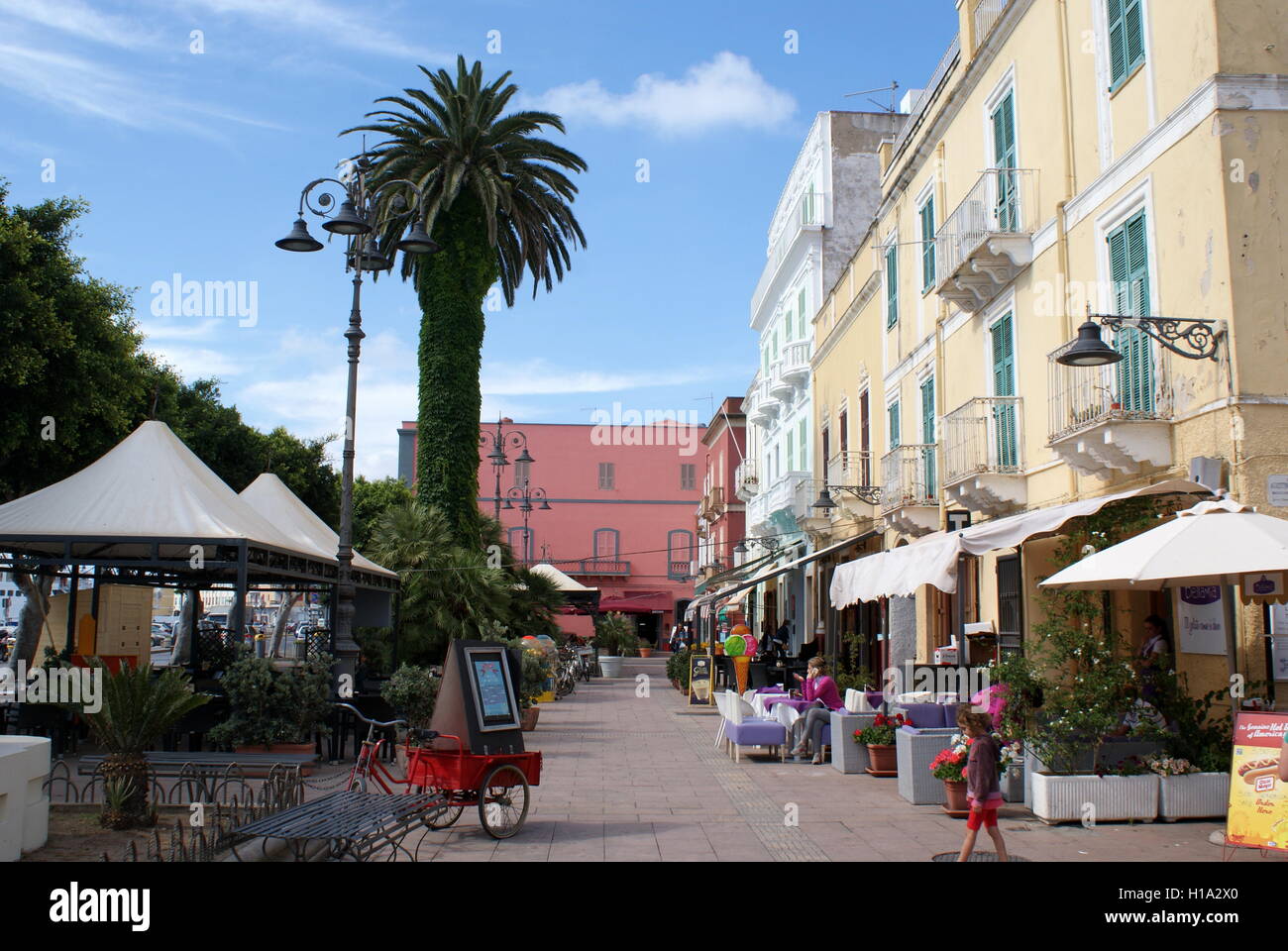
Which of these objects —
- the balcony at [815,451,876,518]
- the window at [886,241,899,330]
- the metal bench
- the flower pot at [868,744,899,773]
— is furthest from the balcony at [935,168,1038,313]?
the metal bench

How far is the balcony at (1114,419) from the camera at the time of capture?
10.6 m

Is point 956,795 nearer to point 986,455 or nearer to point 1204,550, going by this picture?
point 1204,550

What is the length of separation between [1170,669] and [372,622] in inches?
564

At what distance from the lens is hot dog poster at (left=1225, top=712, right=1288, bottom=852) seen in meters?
7.49

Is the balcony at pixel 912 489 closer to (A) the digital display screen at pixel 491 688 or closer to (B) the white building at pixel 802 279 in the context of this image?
(B) the white building at pixel 802 279

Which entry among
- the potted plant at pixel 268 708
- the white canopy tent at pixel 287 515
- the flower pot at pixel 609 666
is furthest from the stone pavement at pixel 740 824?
the flower pot at pixel 609 666

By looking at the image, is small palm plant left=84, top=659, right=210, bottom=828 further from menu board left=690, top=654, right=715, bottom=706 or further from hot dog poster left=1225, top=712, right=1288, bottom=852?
menu board left=690, top=654, right=715, bottom=706

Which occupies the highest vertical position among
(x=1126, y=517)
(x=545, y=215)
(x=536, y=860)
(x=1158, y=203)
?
(x=545, y=215)

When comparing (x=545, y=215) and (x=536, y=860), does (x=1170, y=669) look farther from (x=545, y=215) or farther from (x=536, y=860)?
(x=545, y=215)

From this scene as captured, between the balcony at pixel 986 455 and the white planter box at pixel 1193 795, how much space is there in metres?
5.41

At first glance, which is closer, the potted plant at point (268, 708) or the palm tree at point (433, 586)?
the potted plant at point (268, 708)

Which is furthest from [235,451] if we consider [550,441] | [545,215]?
[550,441]

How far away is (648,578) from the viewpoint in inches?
2611
